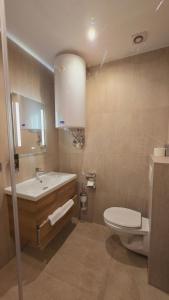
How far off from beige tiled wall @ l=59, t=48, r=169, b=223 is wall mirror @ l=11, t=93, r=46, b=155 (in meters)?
0.59

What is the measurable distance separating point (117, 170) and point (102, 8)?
5.50ft

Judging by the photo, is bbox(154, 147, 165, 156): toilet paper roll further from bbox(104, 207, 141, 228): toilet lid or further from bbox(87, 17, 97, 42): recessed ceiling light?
bbox(87, 17, 97, 42): recessed ceiling light

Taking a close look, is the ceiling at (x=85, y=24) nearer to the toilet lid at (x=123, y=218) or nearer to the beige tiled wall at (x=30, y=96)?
the beige tiled wall at (x=30, y=96)

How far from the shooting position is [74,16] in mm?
1197

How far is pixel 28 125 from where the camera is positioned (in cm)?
167

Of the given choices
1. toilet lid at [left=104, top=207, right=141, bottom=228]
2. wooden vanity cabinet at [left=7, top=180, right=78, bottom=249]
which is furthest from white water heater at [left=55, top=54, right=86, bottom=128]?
toilet lid at [left=104, top=207, right=141, bottom=228]

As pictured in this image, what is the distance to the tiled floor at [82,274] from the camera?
1.14 m

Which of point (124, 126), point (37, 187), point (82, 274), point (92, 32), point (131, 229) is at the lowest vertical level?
point (82, 274)

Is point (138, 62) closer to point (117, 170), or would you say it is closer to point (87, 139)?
point (87, 139)

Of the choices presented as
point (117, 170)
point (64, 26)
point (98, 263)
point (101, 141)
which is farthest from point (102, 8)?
point (98, 263)

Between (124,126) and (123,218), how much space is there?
112 cm

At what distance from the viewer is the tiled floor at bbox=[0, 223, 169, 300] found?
1.14 meters

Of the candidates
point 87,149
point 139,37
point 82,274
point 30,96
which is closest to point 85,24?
point 139,37

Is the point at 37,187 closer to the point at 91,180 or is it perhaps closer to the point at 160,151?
the point at 91,180
